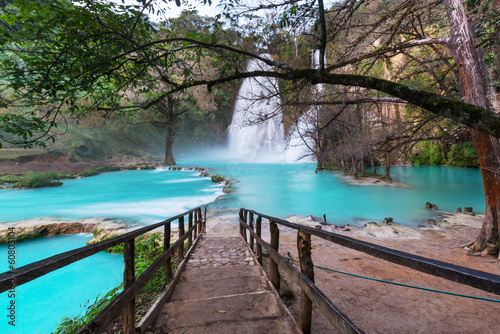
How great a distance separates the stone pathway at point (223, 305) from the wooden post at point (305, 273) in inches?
4.0

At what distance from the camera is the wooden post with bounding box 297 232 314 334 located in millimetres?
1805

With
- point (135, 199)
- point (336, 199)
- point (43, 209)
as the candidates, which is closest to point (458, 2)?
point (336, 199)

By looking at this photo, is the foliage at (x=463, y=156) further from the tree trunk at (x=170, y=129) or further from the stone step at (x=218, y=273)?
the tree trunk at (x=170, y=129)

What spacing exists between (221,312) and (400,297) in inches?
109

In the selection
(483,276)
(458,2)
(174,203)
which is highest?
(458,2)

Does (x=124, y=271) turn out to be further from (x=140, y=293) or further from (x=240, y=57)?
(x=240, y=57)

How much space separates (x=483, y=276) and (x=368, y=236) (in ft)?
23.0

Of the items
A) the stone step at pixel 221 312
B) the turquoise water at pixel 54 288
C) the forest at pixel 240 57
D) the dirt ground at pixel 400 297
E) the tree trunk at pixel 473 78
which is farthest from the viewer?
the turquoise water at pixel 54 288

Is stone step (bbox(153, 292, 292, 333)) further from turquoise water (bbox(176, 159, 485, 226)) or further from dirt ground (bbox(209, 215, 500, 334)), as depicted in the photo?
turquoise water (bbox(176, 159, 485, 226))

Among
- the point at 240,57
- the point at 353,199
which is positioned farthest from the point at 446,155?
the point at 240,57

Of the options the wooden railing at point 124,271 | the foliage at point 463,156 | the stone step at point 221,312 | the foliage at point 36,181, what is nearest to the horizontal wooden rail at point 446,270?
the stone step at point 221,312

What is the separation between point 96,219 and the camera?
30.9 feet

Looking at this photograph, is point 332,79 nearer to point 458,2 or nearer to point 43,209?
point 458,2

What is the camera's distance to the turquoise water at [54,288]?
446cm
